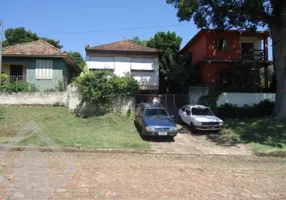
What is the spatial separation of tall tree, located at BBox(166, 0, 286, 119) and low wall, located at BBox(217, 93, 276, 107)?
8.77ft

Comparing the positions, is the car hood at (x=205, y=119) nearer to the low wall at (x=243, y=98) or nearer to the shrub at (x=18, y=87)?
the low wall at (x=243, y=98)

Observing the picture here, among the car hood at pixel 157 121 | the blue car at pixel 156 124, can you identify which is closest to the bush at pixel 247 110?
the blue car at pixel 156 124

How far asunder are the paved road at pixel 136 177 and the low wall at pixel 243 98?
33.9 feet

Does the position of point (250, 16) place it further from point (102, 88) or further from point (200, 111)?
point (102, 88)

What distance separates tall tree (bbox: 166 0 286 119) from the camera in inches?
727

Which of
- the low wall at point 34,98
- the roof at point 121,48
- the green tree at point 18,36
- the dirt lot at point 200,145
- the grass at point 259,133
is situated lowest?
the dirt lot at point 200,145

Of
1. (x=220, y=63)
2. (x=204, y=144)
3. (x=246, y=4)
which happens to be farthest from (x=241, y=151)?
(x=220, y=63)

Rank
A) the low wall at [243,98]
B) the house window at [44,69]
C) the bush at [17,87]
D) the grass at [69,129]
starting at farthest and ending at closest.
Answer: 1. the house window at [44,69]
2. the low wall at [243,98]
3. the bush at [17,87]
4. the grass at [69,129]

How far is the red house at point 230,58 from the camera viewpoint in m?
23.8

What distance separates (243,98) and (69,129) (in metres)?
13.4

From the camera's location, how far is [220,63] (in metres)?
25.7

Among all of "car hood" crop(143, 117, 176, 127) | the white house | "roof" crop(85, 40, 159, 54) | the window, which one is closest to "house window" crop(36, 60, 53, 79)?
the white house

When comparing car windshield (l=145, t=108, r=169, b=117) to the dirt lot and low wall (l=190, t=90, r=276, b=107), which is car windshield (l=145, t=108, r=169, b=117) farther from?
low wall (l=190, t=90, r=276, b=107)

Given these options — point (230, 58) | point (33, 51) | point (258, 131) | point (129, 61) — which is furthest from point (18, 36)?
point (258, 131)
